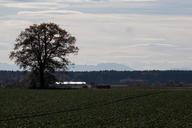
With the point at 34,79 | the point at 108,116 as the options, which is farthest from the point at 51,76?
the point at 108,116

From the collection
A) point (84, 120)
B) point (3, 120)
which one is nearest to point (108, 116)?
point (84, 120)

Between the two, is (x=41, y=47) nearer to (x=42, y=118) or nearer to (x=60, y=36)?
(x=60, y=36)

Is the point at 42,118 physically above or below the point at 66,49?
below

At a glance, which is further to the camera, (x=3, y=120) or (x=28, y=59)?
(x=28, y=59)

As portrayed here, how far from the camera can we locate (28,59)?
374 ft

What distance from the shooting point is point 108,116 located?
44094mm

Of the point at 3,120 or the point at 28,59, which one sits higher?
the point at 28,59

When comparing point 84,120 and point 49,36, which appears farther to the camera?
point 49,36

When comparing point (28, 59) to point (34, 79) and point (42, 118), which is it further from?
point (42, 118)

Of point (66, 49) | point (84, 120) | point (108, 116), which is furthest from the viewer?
point (66, 49)

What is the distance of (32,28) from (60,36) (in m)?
5.78

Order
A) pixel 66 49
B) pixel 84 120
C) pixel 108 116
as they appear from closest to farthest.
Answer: pixel 84 120 → pixel 108 116 → pixel 66 49

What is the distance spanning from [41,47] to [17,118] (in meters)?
72.8

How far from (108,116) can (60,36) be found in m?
71.2
